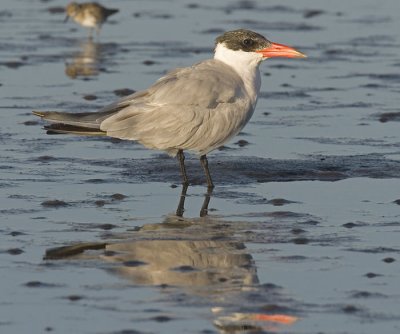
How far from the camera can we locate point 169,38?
16219mm

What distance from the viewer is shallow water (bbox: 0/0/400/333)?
21.4 feet

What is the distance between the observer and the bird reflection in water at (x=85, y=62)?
1398 centimetres

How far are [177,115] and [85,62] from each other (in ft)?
18.9

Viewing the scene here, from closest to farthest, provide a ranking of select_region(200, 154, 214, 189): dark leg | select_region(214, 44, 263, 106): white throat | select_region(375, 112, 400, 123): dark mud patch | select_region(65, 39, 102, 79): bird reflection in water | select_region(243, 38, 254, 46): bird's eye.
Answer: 1. select_region(200, 154, 214, 189): dark leg
2. select_region(214, 44, 263, 106): white throat
3. select_region(243, 38, 254, 46): bird's eye
4. select_region(375, 112, 400, 123): dark mud patch
5. select_region(65, 39, 102, 79): bird reflection in water

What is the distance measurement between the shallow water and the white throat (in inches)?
27.9

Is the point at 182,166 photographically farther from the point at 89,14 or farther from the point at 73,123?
the point at 89,14

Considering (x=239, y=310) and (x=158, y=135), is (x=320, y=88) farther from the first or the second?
(x=239, y=310)

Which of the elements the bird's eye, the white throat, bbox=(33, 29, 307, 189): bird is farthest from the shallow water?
the bird's eye

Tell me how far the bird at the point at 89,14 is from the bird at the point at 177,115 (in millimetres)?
7440

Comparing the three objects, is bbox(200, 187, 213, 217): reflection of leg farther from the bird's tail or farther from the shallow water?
the bird's tail

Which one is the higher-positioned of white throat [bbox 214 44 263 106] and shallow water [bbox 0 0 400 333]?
white throat [bbox 214 44 263 106]

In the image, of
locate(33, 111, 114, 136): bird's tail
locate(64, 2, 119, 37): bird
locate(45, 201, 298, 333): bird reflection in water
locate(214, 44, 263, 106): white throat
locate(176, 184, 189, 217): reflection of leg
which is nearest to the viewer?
locate(45, 201, 298, 333): bird reflection in water

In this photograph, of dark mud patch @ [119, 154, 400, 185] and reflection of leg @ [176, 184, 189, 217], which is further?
dark mud patch @ [119, 154, 400, 185]

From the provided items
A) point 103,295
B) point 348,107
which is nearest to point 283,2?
point 348,107
